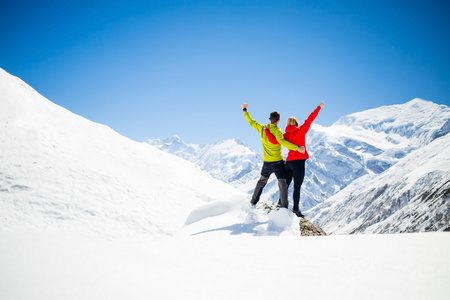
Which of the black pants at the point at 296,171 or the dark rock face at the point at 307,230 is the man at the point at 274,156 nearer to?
the black pants at the point at 296,171

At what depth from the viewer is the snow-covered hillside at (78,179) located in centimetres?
775

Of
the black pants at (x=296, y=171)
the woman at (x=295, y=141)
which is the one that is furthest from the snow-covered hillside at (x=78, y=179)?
the woman at (x=295, y=141)

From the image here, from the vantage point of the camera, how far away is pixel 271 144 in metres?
7.44

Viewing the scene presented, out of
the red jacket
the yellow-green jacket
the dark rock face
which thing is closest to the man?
the yellow-green jacket

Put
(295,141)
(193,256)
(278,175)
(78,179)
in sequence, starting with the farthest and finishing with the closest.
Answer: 1. (78,179)
2. (278,175)
3. (295,141)
4. (193,256)

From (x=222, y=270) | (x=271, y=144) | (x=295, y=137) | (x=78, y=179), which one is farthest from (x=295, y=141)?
(x=78, y=179)

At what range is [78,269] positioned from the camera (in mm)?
2396

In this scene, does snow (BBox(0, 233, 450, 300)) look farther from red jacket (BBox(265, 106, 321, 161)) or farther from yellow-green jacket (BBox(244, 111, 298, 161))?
red jacket (BBox(265, 106, 321, 161))

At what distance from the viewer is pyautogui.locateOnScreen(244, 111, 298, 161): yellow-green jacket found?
6.97 metres

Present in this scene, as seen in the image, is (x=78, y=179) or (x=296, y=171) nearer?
(x=296, y=171)

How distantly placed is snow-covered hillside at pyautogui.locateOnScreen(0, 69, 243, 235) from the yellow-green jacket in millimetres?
2239

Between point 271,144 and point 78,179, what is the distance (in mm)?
7632

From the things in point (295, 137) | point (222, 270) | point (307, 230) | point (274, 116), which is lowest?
point (222, 270)

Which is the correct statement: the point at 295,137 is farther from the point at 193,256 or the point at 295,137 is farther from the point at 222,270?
the point at 222,270
